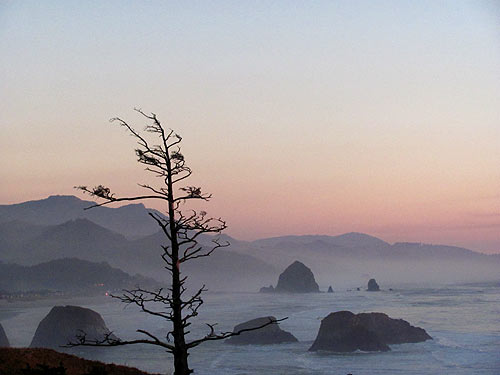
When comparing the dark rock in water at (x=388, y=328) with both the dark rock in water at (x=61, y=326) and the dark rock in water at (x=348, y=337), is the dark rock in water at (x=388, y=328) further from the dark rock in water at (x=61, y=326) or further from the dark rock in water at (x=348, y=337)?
the dark rock in water at (x=61, y=326)

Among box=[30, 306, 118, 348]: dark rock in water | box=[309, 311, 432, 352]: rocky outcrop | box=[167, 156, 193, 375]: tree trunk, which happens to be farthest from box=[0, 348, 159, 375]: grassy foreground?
box=[30, 306, 118, 348]: dark rock in water

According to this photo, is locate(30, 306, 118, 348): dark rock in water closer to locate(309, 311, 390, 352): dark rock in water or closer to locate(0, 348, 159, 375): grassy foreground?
locate(309, 311, 390, 352): dark rock in water

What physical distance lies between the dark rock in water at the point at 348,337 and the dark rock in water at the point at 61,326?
4441cm

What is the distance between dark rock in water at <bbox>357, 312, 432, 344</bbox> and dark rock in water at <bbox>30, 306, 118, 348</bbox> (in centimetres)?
5047

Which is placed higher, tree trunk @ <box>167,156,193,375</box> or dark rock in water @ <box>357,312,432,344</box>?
tree trunk @ <box>167,156,193,375</box>

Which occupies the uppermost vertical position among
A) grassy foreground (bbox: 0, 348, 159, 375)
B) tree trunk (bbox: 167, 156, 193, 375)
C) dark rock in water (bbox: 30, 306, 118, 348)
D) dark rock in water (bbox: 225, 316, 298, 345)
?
tree trunk (bbox: 167, 156, 193, 375)

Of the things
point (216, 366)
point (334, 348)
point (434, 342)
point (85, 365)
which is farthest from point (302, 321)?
point (85, 365)

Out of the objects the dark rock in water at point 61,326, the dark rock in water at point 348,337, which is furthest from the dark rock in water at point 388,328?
the dark rock in water at point 61,326

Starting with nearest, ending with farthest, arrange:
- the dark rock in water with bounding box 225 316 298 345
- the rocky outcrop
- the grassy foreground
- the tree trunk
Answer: the tree trunk
the grassy foreground
the rocky outcrop
the dark rock in water with bounding box 225 316 298 345

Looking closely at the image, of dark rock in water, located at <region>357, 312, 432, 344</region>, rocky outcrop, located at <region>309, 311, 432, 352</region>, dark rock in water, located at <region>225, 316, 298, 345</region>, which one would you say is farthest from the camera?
dark rock in water, located at <region>225, 316, 298, 345</region>

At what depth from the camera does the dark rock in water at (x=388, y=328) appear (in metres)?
110

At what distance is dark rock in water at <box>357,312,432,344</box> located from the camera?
110 m

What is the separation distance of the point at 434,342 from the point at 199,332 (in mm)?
62895

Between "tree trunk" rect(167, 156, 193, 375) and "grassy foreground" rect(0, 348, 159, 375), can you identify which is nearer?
"tree trunk" rect(167, 156, 193, 375)
